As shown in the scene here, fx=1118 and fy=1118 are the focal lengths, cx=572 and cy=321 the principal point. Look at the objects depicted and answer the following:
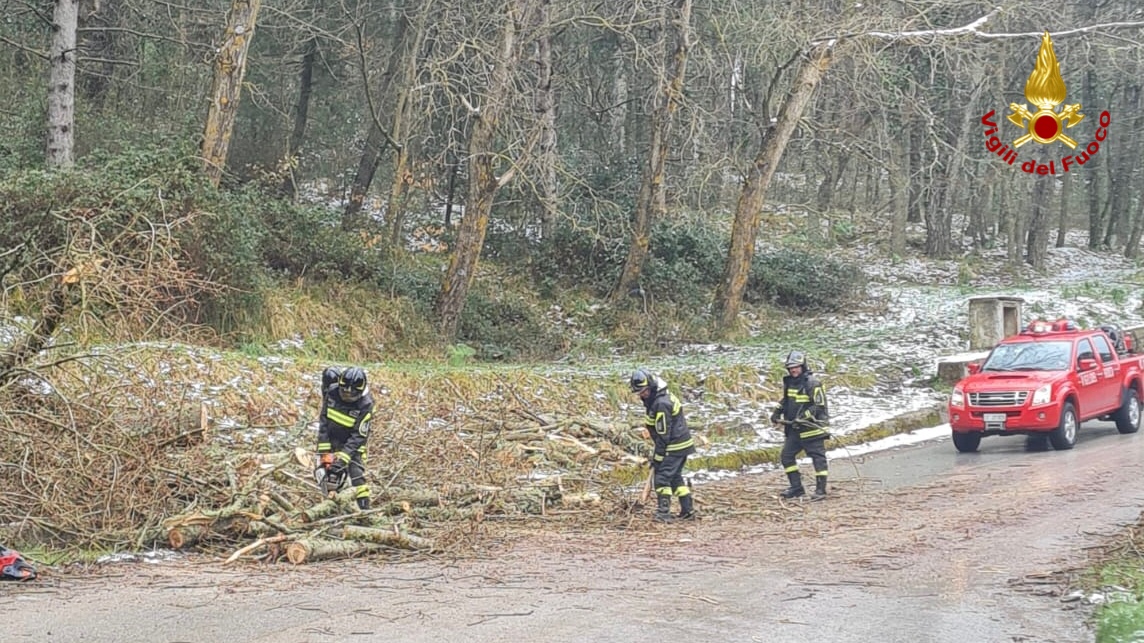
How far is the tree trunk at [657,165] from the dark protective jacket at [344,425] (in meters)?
12.7

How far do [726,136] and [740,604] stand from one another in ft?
80.8

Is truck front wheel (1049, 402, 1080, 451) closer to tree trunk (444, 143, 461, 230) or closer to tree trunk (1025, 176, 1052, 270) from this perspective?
tree trunk (444, 143, 461, 230)

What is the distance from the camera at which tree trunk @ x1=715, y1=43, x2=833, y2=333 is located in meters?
23.2

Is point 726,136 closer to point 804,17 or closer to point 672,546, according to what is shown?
point 804,17

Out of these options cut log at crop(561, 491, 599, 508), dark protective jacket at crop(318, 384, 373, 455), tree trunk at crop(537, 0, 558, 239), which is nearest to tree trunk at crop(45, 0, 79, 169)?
tree trunk at crop(537, 0, 558, 239)

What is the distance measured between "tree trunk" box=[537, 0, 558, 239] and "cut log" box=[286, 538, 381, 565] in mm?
11671

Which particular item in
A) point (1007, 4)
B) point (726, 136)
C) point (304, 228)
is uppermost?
point (1007, 4)

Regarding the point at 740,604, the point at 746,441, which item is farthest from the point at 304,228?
the point at 740,604

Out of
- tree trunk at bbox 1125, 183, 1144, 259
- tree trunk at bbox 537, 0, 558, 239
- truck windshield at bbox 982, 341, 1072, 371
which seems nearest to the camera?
truck windshield at bbox 982, 341, 1072, 371

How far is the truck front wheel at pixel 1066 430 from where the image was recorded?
15367mm

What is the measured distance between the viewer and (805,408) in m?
12.9

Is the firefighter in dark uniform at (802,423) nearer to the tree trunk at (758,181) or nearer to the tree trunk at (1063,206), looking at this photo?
the tree trunk at (758,181)

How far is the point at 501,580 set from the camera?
8.45m

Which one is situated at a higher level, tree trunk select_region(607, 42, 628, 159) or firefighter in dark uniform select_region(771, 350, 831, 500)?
tree trunk select_region(607, 42, 628, 159)
